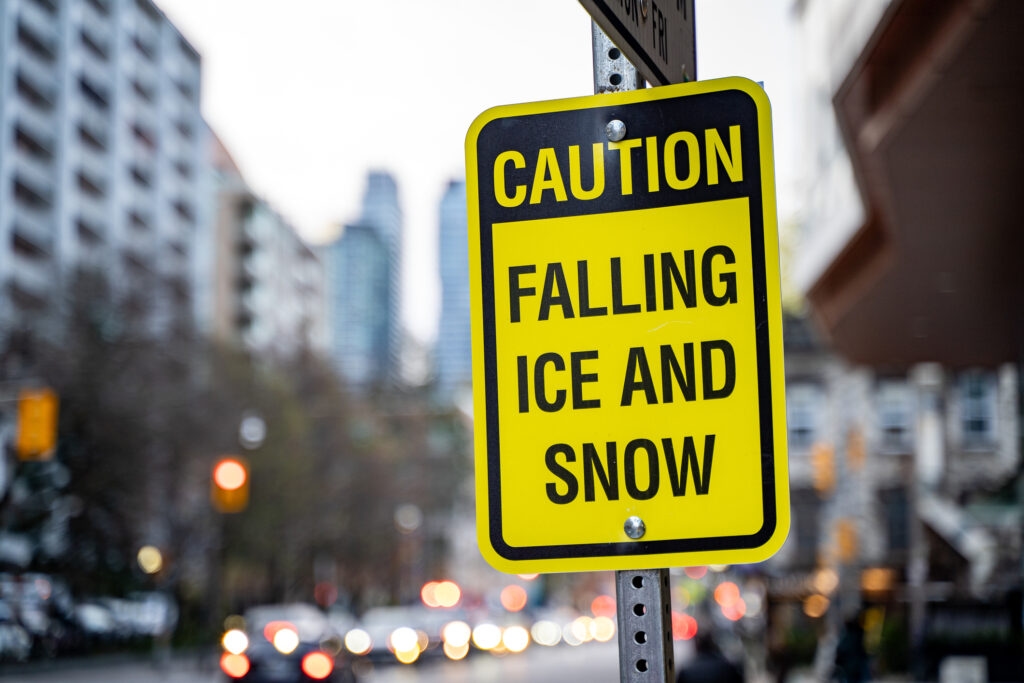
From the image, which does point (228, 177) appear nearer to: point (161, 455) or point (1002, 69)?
point (161, 455)

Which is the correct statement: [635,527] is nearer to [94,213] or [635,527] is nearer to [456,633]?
[456,633]

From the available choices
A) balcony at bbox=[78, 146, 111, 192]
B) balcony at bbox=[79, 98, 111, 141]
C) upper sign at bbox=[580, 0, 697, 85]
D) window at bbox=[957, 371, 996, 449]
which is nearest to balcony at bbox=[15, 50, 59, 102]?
balcony at bbox=[79, 98, 111, 141]

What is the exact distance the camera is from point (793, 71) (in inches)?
1155

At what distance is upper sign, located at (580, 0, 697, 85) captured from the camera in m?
2.73

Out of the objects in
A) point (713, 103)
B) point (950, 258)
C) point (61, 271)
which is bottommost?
point (713, 103)

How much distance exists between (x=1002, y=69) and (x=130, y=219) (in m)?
85.4

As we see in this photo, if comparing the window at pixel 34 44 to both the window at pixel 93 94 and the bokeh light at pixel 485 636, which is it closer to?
the window at pixel 93 94

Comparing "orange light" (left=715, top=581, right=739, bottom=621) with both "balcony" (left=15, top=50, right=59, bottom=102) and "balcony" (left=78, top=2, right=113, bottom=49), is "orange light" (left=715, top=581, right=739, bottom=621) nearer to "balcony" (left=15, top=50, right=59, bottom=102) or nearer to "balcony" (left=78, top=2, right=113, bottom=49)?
"balcony" (left=15, top=50, right=59, bottom=102)

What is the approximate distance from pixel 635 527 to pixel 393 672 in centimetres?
3873

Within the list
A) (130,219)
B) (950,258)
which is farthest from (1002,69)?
(130,219)

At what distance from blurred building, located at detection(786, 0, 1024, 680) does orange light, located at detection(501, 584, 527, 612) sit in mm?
56960

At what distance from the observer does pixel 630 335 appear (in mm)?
2832

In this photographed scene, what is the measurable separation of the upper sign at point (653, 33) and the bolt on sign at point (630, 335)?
11 cm

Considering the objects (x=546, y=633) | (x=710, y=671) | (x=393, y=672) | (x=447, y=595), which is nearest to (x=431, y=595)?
(x=447, y=595)
